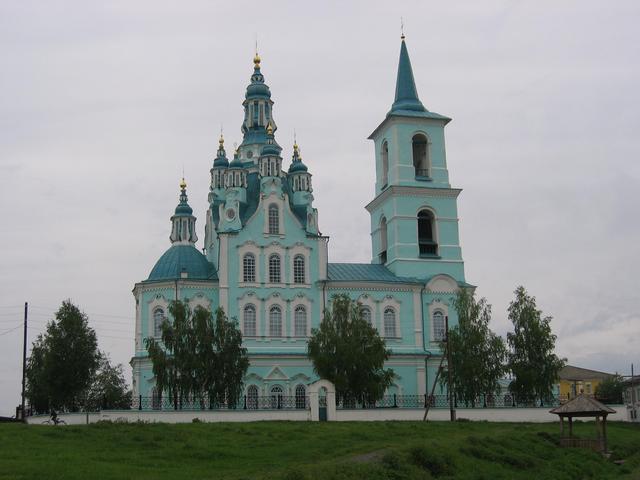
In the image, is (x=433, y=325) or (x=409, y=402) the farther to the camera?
(x=433, y=325)

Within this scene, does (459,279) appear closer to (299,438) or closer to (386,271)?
(386,271)

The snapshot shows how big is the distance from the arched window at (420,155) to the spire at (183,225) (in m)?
13.6

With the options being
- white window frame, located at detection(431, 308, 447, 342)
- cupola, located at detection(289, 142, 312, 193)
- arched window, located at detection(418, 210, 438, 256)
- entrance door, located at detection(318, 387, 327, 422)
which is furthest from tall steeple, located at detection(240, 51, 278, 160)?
entrance door, located at detection(318, 387, 327, 422)

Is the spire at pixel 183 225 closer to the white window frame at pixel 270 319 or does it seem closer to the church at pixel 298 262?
the church at pixel 298 262

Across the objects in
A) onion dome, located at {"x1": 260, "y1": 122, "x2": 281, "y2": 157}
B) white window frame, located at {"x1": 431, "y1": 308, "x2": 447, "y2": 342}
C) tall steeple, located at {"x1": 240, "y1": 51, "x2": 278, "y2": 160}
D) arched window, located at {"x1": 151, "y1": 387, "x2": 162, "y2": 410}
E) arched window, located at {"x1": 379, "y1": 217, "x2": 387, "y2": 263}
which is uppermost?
tall steeple, located at {"x1": 240, "y1": 51, "x2": 278, "y2": 160}

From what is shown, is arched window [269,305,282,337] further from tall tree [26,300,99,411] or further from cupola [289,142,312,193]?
tall tree [26,300,99,411]

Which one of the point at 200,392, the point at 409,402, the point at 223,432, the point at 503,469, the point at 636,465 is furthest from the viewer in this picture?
the point at 409,402

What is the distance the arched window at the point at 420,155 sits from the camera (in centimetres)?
5534

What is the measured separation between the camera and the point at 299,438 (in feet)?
95.7

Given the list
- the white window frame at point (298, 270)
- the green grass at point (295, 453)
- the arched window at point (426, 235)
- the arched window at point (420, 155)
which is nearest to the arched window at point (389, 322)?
the arched window at point (426, 235)

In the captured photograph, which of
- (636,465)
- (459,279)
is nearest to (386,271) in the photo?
(459,279)

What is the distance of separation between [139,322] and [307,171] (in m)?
12.6

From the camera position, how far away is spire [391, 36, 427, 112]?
185 ft

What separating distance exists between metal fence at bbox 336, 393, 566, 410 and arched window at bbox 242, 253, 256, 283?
959 cm
